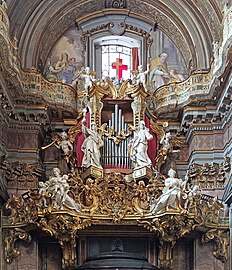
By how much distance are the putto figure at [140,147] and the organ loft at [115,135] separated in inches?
1.5

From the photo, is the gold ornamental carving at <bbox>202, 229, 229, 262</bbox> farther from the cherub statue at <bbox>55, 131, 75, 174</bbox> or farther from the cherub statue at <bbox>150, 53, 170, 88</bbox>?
the cherub statue at <bbox>150, 53, 170, 88</bbox>

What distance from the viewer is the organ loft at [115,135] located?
2233cm

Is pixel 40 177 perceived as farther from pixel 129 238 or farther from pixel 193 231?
→ pixel 193 231

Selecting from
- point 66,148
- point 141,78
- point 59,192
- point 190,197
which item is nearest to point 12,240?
point 59,192

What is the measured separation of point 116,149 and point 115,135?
15.9 inches

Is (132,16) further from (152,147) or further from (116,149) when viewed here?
(116,149)

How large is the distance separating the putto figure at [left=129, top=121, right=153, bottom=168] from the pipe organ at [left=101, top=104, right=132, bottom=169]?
0.31 m

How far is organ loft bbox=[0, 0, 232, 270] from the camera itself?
2233 cm

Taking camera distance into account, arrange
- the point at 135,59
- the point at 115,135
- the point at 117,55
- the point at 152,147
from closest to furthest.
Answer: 1. the point at 115,135
2. the point at 152,147
3. the point at 135,59
4. the point at 117,55

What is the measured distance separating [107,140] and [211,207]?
355cm

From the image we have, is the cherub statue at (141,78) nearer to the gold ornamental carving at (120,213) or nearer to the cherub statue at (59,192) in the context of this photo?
the gold ornamental carving at (120,213)

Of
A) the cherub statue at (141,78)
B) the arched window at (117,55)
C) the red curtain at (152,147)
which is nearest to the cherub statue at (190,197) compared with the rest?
the red curtain at (152,147)

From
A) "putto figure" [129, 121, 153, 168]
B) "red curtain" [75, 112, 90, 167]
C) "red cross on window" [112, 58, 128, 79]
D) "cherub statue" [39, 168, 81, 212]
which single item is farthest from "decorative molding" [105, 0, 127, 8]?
"cherub statue" [39, 168, 81, 212]

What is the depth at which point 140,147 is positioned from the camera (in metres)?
23.6
